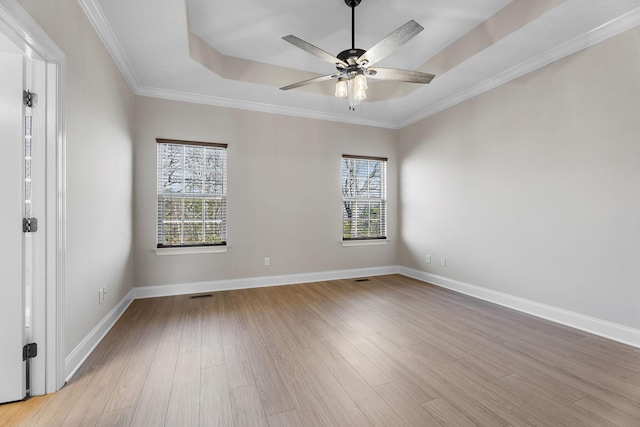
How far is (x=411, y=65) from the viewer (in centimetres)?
371

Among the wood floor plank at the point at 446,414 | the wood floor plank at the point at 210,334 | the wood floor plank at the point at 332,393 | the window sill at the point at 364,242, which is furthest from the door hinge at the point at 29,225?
the window sill at the point at 364,242

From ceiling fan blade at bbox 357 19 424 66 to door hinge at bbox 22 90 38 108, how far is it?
2.28m

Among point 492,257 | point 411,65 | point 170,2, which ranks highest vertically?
point 411,65

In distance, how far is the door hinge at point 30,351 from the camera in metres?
1.70

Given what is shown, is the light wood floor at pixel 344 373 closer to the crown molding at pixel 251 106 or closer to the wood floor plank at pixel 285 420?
the wood floor plank at pixel 285 420

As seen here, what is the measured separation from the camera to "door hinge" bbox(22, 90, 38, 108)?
1.68m

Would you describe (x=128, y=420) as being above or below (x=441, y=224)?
below

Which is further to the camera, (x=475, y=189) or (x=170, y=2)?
(x=475, y=189)

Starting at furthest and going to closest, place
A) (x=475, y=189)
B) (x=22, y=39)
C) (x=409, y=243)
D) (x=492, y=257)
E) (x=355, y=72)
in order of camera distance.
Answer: (x=409, y=243)
(x=475, y=189)
(x=492, y=257)
(x=355, y=72)
(x=22, y=39)

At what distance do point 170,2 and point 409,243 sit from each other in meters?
4.54

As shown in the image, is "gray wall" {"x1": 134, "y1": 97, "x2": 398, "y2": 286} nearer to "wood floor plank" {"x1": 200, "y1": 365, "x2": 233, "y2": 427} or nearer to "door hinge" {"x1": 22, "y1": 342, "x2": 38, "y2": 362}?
"door hinge" {"x1": 22, "y1": 342, "x2": 38, "y2": 362}

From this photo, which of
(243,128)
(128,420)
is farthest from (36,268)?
(243,128)

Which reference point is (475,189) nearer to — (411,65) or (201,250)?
(411,65)

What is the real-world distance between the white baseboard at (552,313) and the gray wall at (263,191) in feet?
4.66
